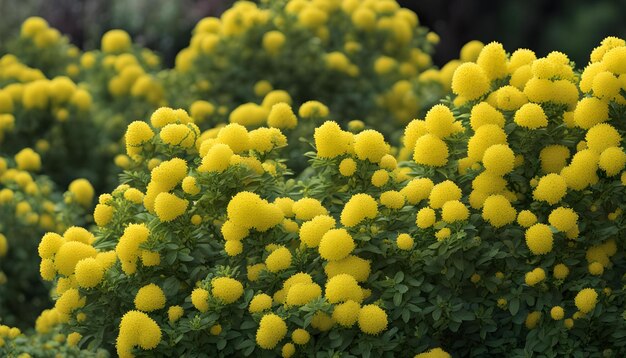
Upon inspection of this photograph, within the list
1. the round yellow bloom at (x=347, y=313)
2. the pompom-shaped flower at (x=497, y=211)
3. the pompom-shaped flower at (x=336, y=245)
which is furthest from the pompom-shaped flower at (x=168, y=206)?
the pompom-shaped flower at (x=497, y=211)

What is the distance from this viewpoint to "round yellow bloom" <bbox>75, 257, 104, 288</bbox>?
9.76 feet

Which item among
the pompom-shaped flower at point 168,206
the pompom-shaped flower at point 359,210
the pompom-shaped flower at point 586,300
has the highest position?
the pompom-shaped flower at point 168,206

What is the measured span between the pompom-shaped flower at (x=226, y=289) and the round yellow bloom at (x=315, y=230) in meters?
0.27

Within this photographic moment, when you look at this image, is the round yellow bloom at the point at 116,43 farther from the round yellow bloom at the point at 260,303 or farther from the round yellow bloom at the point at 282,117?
the round yellow bloom at the point at 260,303

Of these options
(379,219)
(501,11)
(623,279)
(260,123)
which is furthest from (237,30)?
(501,11)

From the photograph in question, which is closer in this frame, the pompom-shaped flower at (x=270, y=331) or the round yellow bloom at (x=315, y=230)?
the pompom-shaped flower at (x=270, y=331)

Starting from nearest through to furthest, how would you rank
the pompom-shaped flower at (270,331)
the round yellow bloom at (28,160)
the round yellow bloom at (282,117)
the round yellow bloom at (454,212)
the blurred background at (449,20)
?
the pompom-shaped flower at (270,331), the round yellow bloom at (454,212), the round yellow bloom at (282,117), the round yellow bloom at (28,160), the blurred background at (449,20)

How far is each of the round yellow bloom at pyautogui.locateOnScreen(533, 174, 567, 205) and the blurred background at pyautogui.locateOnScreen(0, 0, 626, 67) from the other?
6.12 metres

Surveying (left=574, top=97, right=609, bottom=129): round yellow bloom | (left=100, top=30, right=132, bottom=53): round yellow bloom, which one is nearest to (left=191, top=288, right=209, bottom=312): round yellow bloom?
(left=574, top=97, right=609, bottom=129): round yellow bloom

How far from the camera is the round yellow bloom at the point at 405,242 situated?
2938 mm

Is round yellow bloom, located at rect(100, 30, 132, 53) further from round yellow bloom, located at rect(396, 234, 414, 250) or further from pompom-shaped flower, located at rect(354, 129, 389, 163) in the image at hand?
round yellow bloom, located at rect(396, 234, 414, 250)

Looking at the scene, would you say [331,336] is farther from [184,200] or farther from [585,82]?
[585,82]

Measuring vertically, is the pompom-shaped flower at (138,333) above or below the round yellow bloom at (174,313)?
below

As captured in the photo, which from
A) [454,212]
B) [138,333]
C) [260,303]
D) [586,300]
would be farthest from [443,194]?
[138,333]
